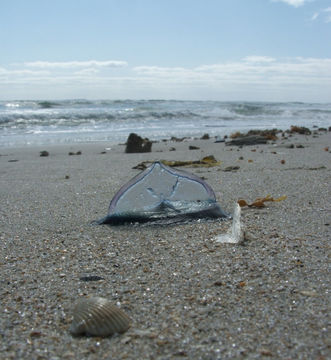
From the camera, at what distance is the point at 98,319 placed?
5.00 feet

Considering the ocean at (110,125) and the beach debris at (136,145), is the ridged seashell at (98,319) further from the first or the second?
the ocean at (110,125)

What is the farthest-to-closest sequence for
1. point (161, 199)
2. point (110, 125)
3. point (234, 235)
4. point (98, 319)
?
1. point (110, 125)
2. point (161, 199)
3. point (234, 235)
4. point (98, 319)

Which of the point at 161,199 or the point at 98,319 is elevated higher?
the point at 161,199

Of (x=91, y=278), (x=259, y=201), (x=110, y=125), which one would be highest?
(x=110, y=125)

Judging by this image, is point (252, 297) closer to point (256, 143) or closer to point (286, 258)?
point (286, 258)

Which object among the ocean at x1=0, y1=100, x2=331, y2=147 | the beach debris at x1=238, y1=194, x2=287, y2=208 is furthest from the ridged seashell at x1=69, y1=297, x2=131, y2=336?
the ocean at x1=0, y1=100, x2=331, y2=147

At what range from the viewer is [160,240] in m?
2.48

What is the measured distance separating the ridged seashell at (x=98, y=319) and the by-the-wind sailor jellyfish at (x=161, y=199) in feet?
3.96

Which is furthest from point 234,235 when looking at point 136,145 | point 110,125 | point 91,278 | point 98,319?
point 110,125

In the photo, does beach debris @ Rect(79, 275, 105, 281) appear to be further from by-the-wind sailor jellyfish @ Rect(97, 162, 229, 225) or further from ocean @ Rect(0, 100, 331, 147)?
ocean @ Rect(0, 100, 331, 147)

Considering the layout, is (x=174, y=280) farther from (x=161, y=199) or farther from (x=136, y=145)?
(x=136, y=145)

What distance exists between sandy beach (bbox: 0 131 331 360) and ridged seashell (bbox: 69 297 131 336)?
0.03m

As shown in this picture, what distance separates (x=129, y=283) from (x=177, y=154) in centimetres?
517

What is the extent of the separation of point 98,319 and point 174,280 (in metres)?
0.49
